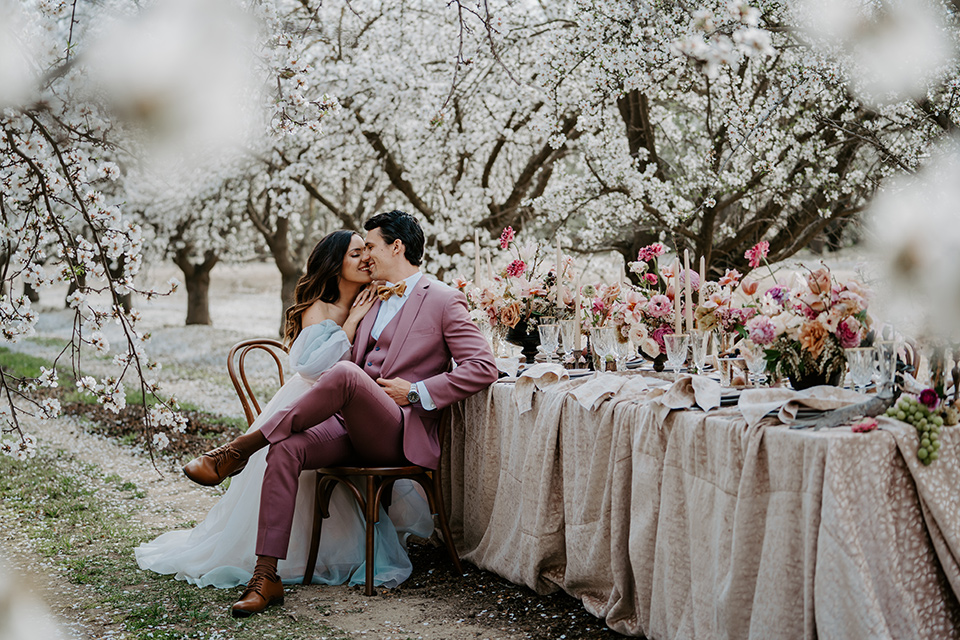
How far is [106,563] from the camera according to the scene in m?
3.95

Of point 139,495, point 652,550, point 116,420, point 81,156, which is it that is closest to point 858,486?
point 652,550

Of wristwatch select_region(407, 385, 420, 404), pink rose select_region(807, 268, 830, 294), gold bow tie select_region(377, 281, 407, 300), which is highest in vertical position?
pink rose select_region(807, 268, 830, 294)

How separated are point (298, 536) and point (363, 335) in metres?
0.92

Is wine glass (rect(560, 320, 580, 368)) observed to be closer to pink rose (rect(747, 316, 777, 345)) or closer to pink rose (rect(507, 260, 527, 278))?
pink rose (rect(507, 260, 527, 278))

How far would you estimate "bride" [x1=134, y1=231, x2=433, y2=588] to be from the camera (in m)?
3.65

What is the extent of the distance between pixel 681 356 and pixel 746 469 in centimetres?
87

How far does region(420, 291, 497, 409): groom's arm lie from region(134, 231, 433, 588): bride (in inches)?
17.5

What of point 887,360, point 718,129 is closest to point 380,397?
point 887,360

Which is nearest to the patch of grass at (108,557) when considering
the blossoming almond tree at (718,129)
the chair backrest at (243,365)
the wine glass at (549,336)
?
the chair backrest at (243,365)

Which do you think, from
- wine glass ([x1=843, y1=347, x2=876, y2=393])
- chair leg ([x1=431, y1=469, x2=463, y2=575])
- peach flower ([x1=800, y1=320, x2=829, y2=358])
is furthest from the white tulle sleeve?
wine glass ([x1=843, y1=347, x2=876, y2=393])

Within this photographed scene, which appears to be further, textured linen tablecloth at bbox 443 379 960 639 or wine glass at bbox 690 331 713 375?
wine glass at bbox 690 331 713 375

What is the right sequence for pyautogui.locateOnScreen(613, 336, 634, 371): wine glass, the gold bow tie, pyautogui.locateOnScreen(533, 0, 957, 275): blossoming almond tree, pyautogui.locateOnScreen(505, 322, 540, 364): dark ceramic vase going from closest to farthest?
1. pyautogui.locateOnScreen(613, 336, 634, 371): wine glass
2. the gold bow tie
3. pyautogui.locateOnScreen(505, 322, 540, 364): dark ceramic vase
4. pyautogui.locateOnScreen(533, 0, 957, 275): blossoming almond tree

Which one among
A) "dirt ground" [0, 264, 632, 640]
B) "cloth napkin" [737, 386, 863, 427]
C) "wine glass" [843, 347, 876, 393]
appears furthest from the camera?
"dirt ground" [0, 264, 632, 640]

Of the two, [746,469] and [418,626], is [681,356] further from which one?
[418,626]
